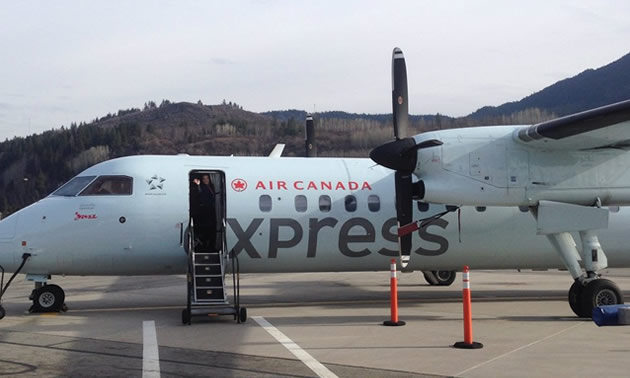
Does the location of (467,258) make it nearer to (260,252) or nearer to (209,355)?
(260,252)

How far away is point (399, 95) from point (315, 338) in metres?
4.91

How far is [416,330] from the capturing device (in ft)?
36.9

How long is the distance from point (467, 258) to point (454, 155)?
11.6ft

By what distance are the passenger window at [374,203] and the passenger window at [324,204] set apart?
33.6 inches

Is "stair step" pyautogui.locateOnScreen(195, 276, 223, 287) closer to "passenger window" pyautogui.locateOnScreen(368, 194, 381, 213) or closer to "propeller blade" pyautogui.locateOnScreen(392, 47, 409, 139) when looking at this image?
"passenger window" pyautogui.locateOnScreen(368, 194, 381, 213)

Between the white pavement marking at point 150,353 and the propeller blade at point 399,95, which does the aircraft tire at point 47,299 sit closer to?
the white pavement marking at point 150,353

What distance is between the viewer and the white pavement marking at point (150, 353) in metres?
8.14

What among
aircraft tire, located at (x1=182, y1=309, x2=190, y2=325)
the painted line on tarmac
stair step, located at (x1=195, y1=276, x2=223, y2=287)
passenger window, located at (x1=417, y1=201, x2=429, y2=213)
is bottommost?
the painted line on tarmac

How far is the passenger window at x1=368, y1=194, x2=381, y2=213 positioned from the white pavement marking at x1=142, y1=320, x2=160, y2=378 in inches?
198

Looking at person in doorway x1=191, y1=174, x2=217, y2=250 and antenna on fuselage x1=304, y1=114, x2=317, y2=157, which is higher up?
antenna on fuselage x1=304, y1=114, x2=317, y2=157

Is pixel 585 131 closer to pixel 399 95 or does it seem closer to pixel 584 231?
pixel 584 231

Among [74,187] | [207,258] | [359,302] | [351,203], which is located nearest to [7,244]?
[74,187]

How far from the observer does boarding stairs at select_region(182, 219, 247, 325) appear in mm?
12211

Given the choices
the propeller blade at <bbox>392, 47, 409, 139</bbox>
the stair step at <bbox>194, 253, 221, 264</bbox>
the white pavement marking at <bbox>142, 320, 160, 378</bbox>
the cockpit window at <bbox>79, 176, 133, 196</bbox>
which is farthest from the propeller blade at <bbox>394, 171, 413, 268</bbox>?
the cockpit window at <bbox>79, 176, 133, 196</bbox>
